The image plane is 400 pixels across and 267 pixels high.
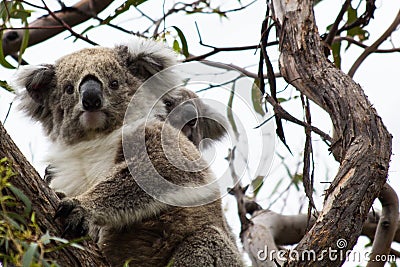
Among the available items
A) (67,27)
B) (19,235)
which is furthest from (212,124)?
(19,235)

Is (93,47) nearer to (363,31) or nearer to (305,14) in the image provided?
(305,14)

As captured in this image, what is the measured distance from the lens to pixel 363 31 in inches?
164

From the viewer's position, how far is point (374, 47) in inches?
145

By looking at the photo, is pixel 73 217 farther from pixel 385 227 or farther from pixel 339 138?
pixel 385 227

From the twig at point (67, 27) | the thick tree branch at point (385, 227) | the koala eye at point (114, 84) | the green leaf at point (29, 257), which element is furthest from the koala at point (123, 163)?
the green leaf at point (29, 257)

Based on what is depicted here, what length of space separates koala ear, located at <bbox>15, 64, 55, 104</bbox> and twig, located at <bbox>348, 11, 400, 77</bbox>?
1509 millimetres

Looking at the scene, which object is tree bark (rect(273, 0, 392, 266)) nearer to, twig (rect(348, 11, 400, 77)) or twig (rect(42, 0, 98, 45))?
twig (rect(348, 11, 400, 77))

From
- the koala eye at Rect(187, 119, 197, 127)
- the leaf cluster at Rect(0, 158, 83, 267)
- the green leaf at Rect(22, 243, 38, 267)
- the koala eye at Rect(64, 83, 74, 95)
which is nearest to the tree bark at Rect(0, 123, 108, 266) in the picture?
the leaf cluster at Rect(0, 158, 83, 267)

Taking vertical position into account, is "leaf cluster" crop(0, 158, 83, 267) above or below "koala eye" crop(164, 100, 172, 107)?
above

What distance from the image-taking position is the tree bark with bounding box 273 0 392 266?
82.0 inches

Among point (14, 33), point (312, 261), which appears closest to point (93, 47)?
point (14, 33)

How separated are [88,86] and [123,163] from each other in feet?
1.35

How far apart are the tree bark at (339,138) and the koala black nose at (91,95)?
0.94 m

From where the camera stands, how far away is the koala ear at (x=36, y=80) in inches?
133
